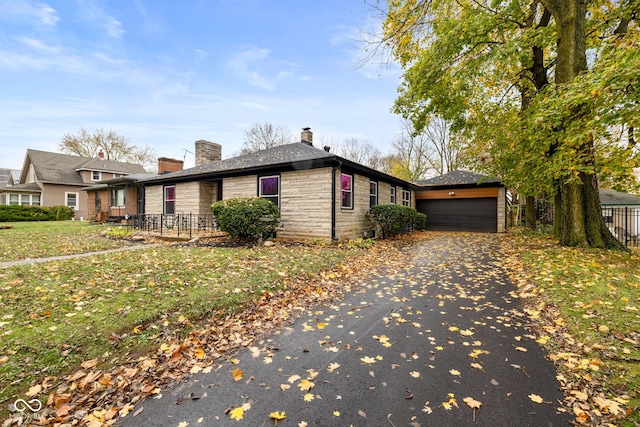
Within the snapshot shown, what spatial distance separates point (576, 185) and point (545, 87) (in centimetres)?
303

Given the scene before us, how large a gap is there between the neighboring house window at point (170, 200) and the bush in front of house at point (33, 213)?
15.2 m

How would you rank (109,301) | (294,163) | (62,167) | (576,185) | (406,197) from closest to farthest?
(109,301)
(576,185)
(294,163)
(406,197)
(62,167)

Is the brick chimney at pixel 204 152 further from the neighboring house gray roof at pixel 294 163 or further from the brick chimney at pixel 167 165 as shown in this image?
the brick chimney at pixel 167 165

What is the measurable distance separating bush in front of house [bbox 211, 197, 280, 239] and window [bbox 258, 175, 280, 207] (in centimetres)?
139

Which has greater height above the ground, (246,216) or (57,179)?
(57,179)

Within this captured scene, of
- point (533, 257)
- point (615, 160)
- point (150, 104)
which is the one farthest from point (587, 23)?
point (150, 104)

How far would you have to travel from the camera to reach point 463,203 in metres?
18.0

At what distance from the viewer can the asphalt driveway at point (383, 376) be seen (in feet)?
7.06

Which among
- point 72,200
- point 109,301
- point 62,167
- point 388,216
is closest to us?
point 109,301

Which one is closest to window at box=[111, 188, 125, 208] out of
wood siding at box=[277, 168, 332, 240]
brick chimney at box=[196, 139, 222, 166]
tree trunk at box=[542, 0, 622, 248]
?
brick chimney at box=[196, 139, 222, 166]

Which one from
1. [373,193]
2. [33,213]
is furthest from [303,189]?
[33,213]

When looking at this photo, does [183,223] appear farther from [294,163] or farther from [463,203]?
[463,203]

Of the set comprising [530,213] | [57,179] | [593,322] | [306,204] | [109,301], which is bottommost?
[593,322]

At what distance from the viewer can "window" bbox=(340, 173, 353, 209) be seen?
36.0ft
